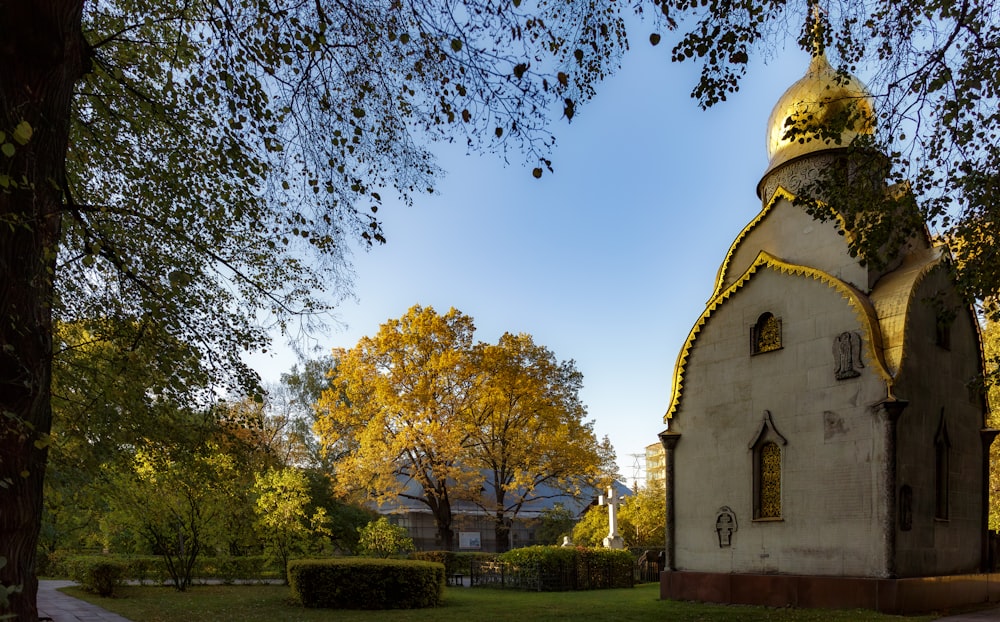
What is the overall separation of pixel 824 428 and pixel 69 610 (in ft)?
54.5

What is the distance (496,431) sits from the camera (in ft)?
90.1

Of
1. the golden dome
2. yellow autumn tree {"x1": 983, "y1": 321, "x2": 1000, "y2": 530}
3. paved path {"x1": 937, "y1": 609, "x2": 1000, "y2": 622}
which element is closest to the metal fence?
paved path {"x1": 937, "y1": 609, "x2": 1000, "y2": 622}

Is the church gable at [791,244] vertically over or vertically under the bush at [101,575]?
over

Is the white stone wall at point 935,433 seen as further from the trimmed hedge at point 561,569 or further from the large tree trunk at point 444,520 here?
the large tree trunk at point 444,520

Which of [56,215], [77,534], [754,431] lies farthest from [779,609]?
[77,534]

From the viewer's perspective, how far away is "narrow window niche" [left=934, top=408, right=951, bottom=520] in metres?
15.2

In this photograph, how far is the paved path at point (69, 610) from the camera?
14094mm

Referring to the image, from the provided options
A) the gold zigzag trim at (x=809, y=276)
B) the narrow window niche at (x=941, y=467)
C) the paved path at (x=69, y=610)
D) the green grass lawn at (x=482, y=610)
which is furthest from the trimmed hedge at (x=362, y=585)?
the narrow window niche at (x=941, y=467)

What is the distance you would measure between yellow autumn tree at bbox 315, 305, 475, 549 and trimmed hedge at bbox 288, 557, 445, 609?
8.95 meters

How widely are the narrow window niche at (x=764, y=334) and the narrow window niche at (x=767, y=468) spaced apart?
5.01 ft

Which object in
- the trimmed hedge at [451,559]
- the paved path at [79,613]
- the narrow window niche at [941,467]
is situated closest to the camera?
the paved path at [79,613]

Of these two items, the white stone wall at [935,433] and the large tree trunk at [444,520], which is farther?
the large tree trunk at [444,520]

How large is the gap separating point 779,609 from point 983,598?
538 cm

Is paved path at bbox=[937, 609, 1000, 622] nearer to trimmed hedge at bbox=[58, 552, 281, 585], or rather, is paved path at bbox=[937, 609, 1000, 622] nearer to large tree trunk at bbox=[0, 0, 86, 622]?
large tree trunk at bbox=[0, 0, 86, 622]
